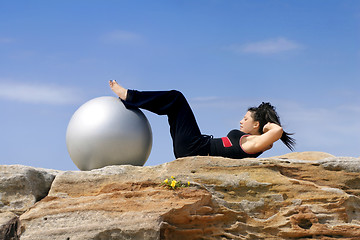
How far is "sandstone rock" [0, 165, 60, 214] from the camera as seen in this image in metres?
7.36

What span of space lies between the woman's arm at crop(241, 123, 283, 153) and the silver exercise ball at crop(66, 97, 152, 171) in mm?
1585

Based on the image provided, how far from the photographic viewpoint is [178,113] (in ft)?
27.8

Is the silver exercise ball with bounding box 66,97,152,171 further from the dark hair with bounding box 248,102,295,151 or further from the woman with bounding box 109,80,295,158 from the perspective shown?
the dark hair with bounding box 248,102,295,151

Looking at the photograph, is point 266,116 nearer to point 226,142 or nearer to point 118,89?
point 226,142

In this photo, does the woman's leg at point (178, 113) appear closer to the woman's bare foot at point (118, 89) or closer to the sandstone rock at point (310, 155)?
Result: the woman's bare foot at point (118, 89)

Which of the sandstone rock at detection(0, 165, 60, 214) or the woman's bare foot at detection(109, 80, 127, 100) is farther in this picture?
the woman's bare foot at detection(109, 80, 127, 100)

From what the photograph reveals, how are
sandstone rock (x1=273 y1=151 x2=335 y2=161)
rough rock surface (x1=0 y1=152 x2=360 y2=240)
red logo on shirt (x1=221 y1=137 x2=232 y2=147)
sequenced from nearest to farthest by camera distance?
rough rock surface (x1=0 y1=152 x2=360 y2=240)
red logo on shirt (x1=221 y1=137 x2=232 y2=147)
sandstone rock (x1=273 y1=151 x2=335 y2=161)

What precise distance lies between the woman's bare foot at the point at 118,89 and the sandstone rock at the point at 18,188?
1.85 m

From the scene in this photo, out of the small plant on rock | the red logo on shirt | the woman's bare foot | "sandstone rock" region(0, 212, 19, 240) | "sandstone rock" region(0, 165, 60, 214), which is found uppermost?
the woman's bare foot

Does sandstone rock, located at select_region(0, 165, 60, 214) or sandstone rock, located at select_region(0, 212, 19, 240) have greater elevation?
sandstone rock, located at select_region(0, 165, 60, 214)

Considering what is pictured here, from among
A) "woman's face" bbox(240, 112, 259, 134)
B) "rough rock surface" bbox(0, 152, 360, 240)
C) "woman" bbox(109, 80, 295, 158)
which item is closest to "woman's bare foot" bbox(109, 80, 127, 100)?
"woman" bbox(109, 80, 295, 158)

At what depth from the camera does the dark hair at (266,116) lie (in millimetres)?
8656

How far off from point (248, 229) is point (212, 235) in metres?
0.55

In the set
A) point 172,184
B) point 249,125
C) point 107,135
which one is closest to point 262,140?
point 249,125
